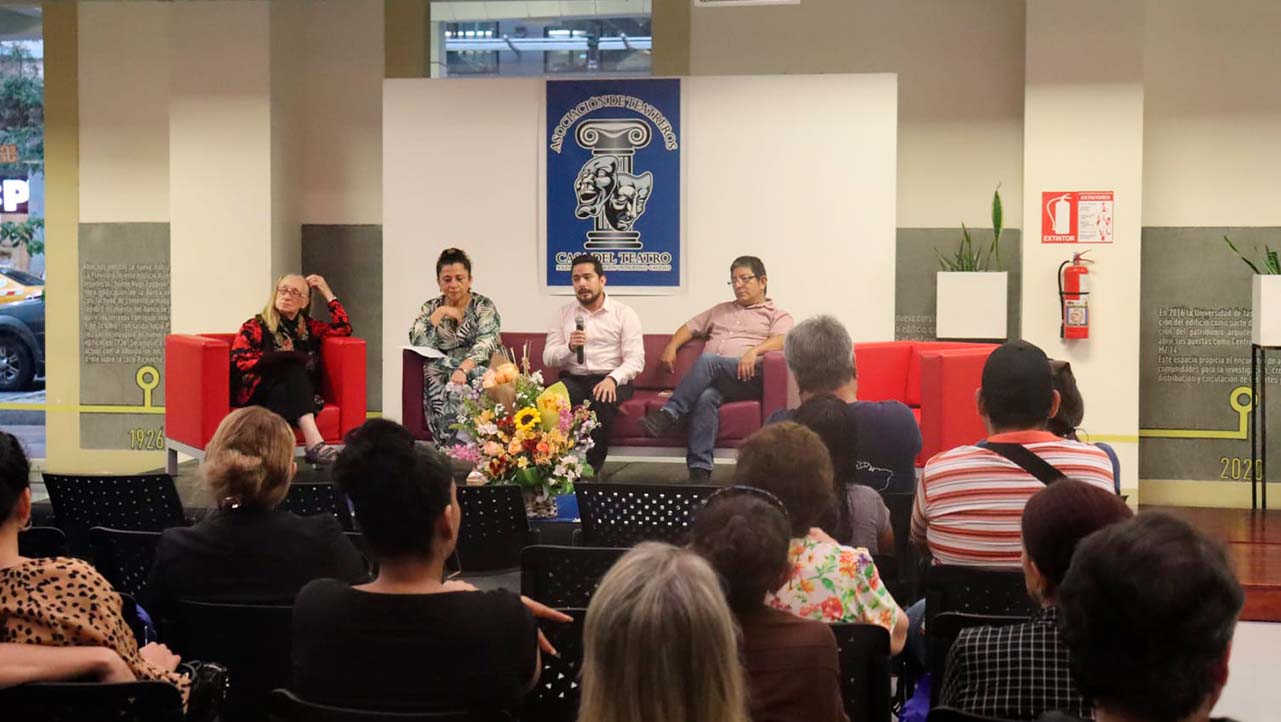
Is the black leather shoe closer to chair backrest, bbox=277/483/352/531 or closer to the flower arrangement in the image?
the flower arrangement

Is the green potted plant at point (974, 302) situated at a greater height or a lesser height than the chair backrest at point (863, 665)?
greater

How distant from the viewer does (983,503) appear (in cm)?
344

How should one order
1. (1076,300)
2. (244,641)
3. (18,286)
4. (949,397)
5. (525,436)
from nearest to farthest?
(244,641) < (525,436) < (949,397) < (1076,300) < (18,286)

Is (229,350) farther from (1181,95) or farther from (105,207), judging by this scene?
(1181,95)

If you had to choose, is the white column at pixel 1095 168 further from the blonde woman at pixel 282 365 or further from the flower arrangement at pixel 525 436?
the flower arrangement at pixel 525 436

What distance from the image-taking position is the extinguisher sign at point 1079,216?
26.8 ft

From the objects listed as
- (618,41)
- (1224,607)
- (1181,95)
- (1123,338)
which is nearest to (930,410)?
Answer: (1123,338)

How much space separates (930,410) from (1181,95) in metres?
2.88

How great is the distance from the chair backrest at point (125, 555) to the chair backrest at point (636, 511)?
3.48ft

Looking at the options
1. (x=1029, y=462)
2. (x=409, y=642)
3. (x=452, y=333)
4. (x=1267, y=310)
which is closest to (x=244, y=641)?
(x=409, y=642)

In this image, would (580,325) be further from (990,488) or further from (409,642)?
(409,642)

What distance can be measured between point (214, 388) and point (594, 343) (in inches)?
81.6

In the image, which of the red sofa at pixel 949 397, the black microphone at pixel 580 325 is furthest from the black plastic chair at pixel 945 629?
the black microphone at pixel 580 325

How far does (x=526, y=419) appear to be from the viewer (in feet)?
15.8
